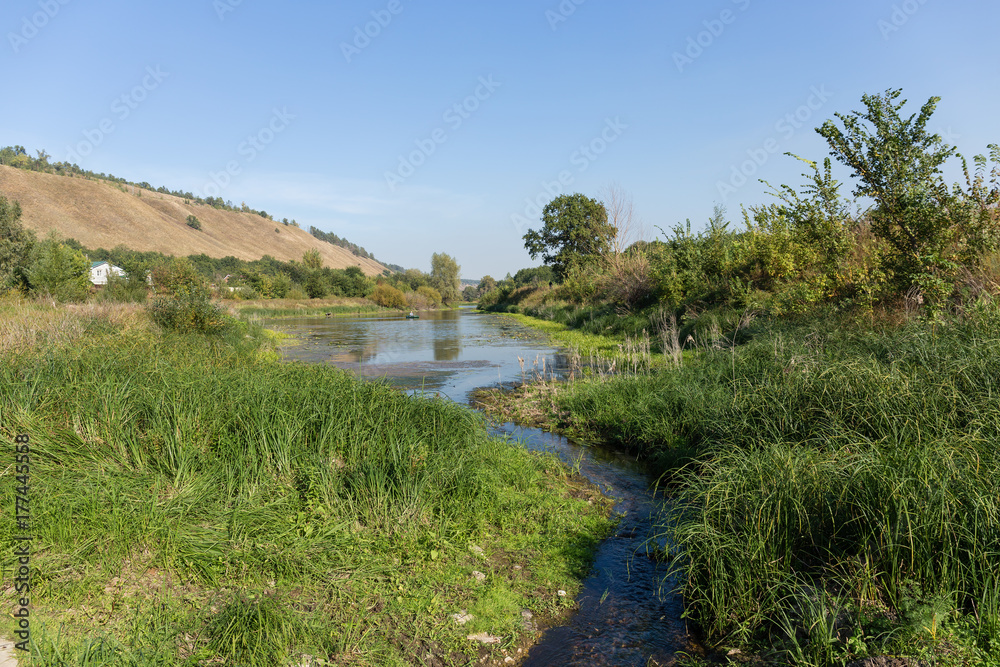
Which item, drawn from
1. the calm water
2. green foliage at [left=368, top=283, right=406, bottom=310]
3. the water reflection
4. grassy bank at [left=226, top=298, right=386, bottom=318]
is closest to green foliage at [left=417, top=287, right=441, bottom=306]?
green foliage at [left=368, top=283, right=406, bottom=310]

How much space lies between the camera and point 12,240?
35750 mm

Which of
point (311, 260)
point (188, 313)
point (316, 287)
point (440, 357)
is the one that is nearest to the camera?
point (188, 313)

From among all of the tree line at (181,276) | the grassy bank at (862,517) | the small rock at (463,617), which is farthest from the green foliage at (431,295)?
the small rock at (463,617)

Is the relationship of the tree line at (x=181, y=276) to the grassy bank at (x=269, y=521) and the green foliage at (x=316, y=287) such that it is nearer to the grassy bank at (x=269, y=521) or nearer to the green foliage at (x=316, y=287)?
the green foliage at (x=316, y=287)

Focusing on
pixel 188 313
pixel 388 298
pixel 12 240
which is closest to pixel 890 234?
pixel 188 313

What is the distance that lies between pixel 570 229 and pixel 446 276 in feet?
194

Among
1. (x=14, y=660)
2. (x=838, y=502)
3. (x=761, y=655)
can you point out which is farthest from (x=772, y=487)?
(x=14, y=660)

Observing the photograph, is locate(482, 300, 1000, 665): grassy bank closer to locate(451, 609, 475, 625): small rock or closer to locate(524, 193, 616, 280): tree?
locate(451, 609, 475, 625): small rock

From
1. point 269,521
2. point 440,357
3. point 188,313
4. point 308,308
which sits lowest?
point 269,521

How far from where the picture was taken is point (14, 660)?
2625 millimetres

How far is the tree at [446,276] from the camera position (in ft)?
314

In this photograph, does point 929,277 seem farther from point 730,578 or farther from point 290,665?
point 290,665

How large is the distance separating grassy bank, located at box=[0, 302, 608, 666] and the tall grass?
1.29 m

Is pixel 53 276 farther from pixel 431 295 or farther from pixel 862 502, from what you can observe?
pixel 431 295
